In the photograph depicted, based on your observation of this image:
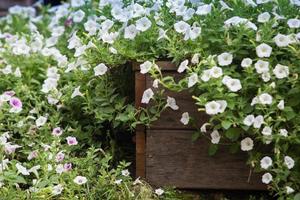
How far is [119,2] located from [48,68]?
51cm

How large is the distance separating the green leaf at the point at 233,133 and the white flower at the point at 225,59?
0.24 m

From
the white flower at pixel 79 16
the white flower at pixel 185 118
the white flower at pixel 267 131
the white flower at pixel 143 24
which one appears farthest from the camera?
the white flower at pixel 79 16

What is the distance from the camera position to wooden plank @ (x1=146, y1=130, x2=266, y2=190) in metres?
2.21

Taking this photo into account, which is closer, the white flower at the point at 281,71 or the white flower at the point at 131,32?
the white flower at the point at 281,71

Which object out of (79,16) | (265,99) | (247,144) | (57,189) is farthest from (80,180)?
(79,16)

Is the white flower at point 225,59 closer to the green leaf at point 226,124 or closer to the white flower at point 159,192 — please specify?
the green leaf at point 226,124

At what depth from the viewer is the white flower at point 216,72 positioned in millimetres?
1998

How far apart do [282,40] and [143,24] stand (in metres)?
0.56

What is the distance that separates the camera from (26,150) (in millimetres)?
2367

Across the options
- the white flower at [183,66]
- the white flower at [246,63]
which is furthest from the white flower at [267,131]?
the white flower at [183,66]

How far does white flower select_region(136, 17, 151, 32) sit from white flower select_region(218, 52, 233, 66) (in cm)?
35

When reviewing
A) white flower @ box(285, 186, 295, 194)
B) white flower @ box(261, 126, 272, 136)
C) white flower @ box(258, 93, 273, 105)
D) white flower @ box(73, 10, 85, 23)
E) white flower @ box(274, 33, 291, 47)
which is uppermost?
white flower @ box(73, 10, 85, 23)

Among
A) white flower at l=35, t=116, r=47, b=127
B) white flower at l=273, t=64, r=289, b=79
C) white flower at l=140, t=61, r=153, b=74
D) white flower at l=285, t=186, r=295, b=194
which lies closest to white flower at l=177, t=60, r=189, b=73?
white flower at l=140, t=61, r=153, b=74

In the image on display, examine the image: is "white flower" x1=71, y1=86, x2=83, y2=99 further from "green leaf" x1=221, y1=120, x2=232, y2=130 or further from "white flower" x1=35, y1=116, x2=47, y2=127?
"green leaf" x1=221, y1=120, x2=232, y2=130
